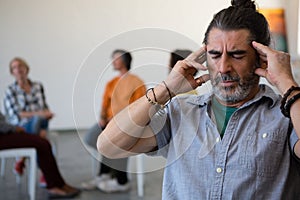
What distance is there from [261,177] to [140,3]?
546 cm

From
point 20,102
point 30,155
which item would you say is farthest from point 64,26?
point 30,155

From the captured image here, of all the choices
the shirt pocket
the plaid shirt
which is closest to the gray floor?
the plaid shirt

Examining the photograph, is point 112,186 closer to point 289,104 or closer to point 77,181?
point 77,181

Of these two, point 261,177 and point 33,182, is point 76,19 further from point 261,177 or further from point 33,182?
point 261,177

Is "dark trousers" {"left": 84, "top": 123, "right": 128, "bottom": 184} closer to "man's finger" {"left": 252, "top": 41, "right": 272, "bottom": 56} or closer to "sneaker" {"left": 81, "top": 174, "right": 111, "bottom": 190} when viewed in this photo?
"man's finger" {"left": 252, "top": 41, "right": 272, "bottom": 56}

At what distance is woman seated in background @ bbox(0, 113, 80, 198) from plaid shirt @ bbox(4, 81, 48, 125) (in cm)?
30

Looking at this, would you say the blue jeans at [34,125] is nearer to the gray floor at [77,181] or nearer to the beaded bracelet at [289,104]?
the gray floor at [77,181]

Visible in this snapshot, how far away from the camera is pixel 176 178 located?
115 cm

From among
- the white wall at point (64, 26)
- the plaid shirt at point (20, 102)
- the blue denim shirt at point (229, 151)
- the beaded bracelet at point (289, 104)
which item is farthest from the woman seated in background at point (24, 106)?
the beaded bracelet at point (289, 104)

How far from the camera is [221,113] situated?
1175mm

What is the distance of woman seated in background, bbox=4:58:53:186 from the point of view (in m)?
3.86

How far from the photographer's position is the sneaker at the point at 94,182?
3820 mm

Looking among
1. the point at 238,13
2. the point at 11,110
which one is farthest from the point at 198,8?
the point at 238,13

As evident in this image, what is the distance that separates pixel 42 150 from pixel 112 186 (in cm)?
66
